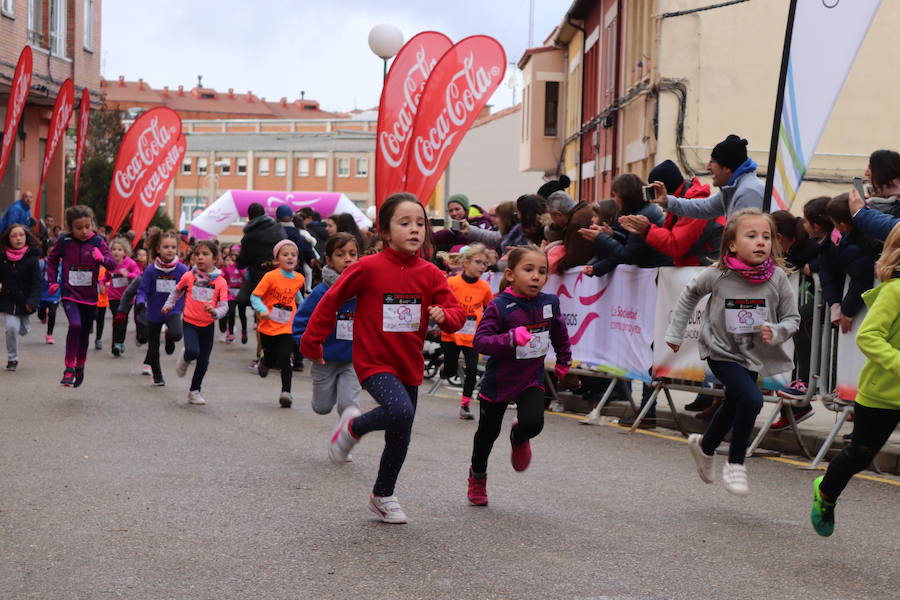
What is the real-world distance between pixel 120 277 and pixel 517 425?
1297cm

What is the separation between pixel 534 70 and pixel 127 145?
721 inches

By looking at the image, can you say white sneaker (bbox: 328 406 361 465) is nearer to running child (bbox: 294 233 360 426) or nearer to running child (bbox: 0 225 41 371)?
running child (bbox: 294 233 360 426)

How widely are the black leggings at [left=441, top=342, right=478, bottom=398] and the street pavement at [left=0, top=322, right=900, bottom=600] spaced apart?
1.49 metres

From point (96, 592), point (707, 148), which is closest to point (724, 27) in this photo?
point (707, 148)

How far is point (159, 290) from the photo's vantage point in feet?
46.2

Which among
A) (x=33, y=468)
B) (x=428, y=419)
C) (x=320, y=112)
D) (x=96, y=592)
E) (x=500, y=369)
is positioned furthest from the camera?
(x=320, y=112)

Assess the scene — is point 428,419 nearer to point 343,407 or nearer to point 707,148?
point 343,407

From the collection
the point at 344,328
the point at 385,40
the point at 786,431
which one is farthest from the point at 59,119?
the point at 786,431

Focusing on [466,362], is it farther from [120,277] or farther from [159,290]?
[120,277]

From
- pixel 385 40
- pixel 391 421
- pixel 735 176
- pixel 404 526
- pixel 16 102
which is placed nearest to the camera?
pixel 404 526

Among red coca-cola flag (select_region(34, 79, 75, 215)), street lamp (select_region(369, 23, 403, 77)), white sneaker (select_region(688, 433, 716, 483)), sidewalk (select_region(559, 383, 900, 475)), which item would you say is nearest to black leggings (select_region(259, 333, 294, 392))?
sidewalk (select_region(559, 383, 900, 475))

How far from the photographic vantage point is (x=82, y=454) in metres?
8.98

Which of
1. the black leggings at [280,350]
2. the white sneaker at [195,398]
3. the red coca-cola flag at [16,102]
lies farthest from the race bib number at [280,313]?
the red coca-cola flag at [16,102]

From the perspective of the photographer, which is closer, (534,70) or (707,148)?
(707,148)
